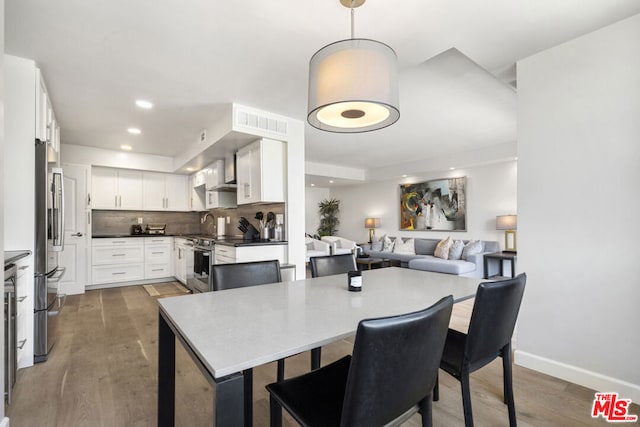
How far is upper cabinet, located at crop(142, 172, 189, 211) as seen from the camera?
19.3ft

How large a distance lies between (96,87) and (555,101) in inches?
151

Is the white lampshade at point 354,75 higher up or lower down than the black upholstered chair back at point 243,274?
higher up

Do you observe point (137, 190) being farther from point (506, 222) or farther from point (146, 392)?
point (506, 222)

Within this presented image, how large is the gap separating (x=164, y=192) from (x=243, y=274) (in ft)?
15.9

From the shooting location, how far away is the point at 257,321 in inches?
46.3

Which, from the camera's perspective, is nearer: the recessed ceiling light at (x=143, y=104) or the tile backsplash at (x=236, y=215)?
the recessed ceiling light at (x=143, y=104)

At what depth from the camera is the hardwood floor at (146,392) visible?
1742 millimetres

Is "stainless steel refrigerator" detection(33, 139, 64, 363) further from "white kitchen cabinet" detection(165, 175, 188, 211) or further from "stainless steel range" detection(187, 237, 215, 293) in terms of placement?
"white kitchen cabinet" detection(165, 175, 188, 211)

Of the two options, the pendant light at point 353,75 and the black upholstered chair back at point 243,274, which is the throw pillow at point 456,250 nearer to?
the black upholstered chair back at point 243,274

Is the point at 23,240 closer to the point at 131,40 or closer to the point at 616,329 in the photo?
the point at 131,40

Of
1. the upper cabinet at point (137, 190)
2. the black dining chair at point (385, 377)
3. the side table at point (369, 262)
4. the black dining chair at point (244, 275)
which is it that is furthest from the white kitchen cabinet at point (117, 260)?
the black dining chair at point (385, 377)

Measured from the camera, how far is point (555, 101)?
7.36ft

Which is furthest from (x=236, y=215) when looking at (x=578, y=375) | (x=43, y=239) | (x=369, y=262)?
(x=578, y=375)

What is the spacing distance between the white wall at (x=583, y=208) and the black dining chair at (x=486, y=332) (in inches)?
38.1
